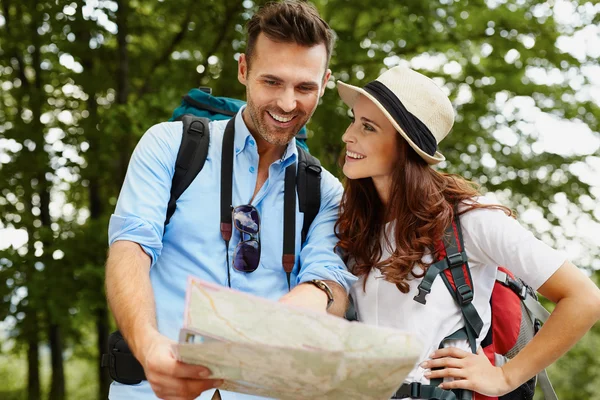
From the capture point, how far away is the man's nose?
111 inches

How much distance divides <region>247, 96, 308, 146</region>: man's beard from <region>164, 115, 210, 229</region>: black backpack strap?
21cm

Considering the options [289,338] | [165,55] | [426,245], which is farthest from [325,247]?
[165,55]

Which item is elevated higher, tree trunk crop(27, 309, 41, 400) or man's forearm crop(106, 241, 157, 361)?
man's forearm crop(106, 241, 157, 361)

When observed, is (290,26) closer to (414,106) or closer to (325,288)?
(414,106)

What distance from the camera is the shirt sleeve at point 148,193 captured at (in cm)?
243

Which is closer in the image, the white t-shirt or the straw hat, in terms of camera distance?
the white t-shirt

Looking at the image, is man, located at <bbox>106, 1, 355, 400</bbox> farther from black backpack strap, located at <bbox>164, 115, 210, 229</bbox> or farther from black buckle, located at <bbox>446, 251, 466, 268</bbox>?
black buckle, located at <bbox>446, 251, 466, 268</bbox>

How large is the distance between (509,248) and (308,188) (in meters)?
0.83

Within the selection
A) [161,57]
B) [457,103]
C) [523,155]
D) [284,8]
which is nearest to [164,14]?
[161,57]

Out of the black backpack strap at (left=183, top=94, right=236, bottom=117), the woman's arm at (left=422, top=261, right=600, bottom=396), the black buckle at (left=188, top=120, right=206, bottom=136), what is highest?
the black backpack strap at (left=183, top=94, right=236, bottom=117)

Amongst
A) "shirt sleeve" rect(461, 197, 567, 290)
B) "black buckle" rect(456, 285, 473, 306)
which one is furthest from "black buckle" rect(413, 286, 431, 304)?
"shirt sleeve" rect(461, 197, 567, 290)

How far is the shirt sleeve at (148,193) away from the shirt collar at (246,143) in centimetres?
26

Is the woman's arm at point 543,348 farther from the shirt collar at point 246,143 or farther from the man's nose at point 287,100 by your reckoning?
the man's nose at point 287,100

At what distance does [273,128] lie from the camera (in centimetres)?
289
